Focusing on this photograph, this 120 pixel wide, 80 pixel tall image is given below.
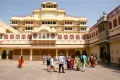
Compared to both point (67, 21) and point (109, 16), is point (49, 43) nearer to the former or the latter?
point (67, 21)

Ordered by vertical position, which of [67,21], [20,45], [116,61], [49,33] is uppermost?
[67,21]

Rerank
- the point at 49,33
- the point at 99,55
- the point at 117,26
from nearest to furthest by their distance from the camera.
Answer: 1. the point at 117,26
2. the point at 99,55
3. the point at 49,33

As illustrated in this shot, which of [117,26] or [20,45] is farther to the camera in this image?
[20,45]

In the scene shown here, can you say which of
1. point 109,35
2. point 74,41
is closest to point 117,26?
point 109,35

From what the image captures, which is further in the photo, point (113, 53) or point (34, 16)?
point (34, 16)

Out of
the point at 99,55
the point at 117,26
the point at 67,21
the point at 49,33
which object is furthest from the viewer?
the point at 67,21

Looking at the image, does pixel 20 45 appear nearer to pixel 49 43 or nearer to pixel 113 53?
pixel 49 43

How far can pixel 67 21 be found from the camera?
53.6m

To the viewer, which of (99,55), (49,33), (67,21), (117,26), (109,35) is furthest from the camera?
(67,21)

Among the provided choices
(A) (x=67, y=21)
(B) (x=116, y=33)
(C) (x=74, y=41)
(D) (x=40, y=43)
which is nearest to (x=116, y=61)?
(B) (x=116, y=33)

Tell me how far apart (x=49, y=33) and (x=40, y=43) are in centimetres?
370

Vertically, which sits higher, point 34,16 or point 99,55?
point 34,16

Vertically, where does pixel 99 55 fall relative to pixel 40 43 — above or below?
below

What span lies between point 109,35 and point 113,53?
3.45 meters
